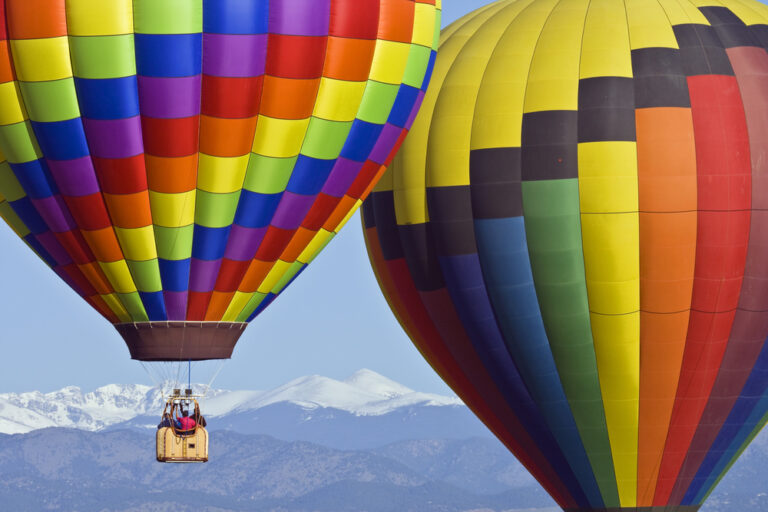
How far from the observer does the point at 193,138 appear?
22875 mm

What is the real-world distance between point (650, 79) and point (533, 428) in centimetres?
701

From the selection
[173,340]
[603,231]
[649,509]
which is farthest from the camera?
[649,509]

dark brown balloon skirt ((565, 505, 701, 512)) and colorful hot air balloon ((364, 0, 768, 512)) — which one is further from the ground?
colorful hot air balloon ((364, 0, 768, 512))

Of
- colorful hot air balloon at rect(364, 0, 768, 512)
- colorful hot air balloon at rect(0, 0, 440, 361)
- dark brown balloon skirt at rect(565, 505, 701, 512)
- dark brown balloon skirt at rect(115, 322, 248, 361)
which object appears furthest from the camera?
dark brown balloon skirt at rect(565, 505, 701, 512)

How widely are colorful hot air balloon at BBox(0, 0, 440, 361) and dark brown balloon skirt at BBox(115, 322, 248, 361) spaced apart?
26mm

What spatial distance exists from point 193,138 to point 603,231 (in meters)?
8.03

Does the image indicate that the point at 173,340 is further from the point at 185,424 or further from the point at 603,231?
the point at 603,231

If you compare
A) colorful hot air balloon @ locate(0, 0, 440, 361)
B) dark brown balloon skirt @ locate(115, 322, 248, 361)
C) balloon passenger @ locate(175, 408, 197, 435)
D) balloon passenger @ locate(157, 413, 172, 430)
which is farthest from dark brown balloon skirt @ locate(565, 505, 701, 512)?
balloon passenger @ locate(157, 413, 172, 430)

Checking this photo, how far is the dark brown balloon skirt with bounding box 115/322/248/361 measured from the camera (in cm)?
2400

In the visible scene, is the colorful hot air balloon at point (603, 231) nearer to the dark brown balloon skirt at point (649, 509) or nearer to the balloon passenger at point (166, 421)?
the dark brown balloon skirt at point (649, 509)

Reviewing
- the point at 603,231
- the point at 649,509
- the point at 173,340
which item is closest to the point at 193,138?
the point at 173,340

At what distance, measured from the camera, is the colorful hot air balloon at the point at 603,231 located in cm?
2727

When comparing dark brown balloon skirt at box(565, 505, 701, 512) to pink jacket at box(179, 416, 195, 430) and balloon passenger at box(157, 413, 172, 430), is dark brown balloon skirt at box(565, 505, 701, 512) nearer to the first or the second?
pink jacket at box(179, 416, 195, 430)

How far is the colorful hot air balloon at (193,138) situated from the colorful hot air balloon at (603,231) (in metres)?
3.35
